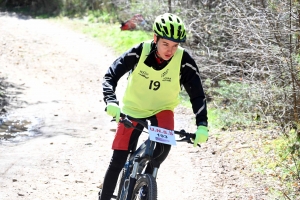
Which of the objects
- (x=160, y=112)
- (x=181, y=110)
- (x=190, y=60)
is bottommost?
(x=181, y=110)

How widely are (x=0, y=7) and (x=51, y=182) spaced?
25.3 meters

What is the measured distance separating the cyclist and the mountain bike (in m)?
0.11

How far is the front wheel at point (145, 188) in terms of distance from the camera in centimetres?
393

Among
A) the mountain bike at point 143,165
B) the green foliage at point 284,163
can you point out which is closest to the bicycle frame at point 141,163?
the mountain bike at point 143,165

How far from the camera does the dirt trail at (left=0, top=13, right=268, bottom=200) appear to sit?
6430 mm

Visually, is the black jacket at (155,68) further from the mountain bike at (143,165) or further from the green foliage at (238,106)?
the green foliage at (238,106)

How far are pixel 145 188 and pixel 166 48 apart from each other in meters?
1.12

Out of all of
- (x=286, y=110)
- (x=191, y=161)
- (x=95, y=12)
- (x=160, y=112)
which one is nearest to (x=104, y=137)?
(x=191, y=161)

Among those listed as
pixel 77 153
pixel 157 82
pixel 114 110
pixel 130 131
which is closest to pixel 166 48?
pixel 157 82

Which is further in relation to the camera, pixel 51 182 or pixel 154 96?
pixel 51 182

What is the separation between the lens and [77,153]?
316 inches

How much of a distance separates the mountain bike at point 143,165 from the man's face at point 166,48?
0.57 m

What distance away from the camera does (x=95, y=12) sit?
82.0ft

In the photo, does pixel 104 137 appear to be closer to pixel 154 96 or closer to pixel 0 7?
pixel 154 96
